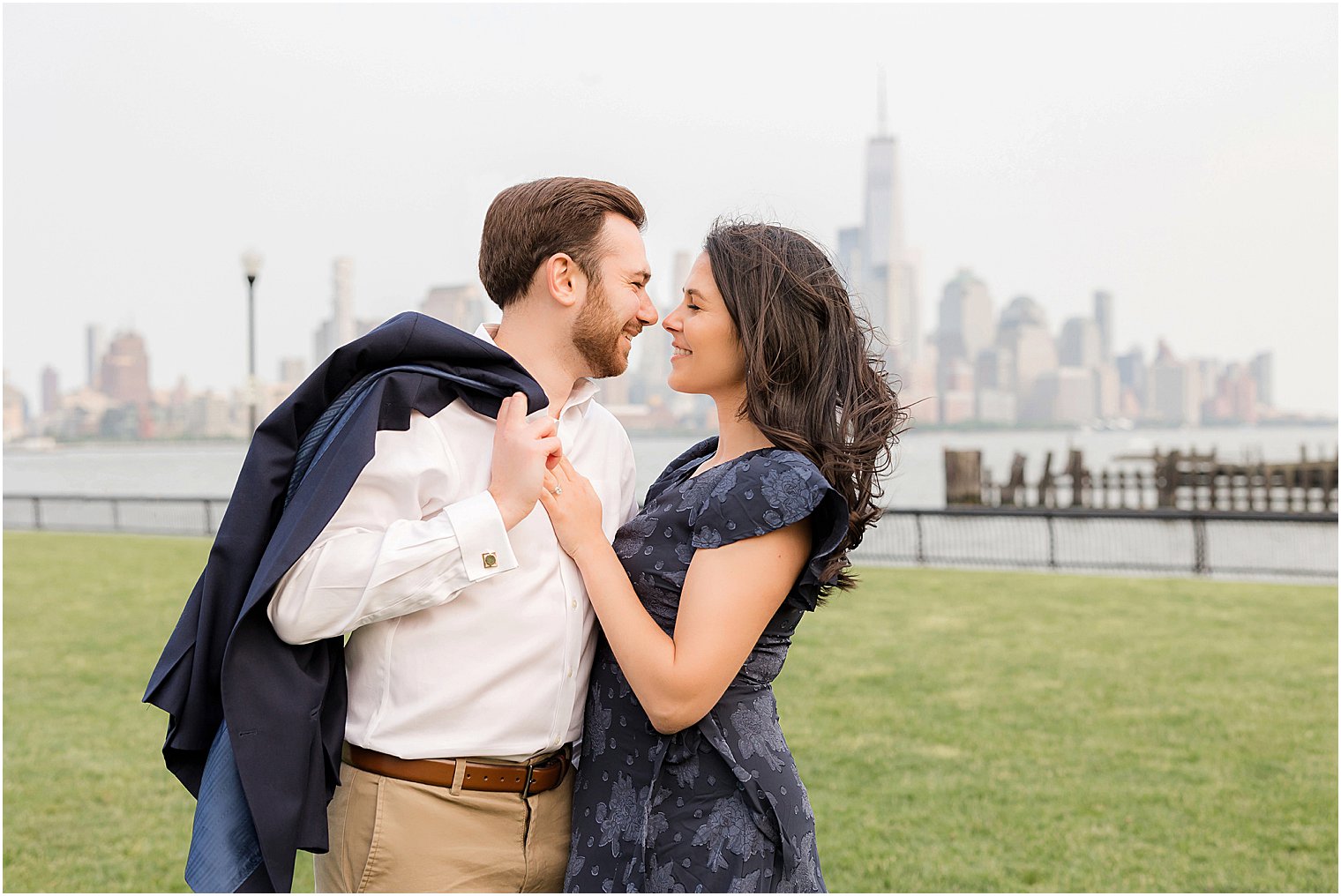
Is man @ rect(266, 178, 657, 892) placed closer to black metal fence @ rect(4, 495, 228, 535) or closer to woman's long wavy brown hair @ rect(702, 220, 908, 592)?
woman's long wavy brown hair @ rect(702, 220, 908, 592)

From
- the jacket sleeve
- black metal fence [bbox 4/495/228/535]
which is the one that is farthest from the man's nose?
black metal fence [bbox 4/495/228/535]

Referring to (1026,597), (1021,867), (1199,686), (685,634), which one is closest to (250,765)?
(685,634)

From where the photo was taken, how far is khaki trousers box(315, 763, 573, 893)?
258 cm

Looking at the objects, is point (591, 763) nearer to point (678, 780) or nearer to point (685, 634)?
point (678, 780)

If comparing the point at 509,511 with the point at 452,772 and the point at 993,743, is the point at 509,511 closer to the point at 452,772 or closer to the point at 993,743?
the point at 452,772

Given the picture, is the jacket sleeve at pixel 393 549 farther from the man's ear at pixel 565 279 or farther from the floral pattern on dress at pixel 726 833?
the floral pattern on dress at pixel 726 833

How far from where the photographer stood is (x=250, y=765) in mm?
2377

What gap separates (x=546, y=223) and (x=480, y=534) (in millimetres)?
801

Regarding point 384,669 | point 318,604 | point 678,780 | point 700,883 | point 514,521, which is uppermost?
point 514,521

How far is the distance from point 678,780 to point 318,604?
94 cm

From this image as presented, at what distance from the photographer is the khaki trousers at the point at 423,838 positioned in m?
2.58

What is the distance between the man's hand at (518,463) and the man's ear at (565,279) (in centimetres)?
37

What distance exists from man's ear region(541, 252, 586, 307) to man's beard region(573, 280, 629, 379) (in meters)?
0.03

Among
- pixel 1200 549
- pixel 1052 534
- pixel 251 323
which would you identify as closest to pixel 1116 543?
pixel 1200 549
